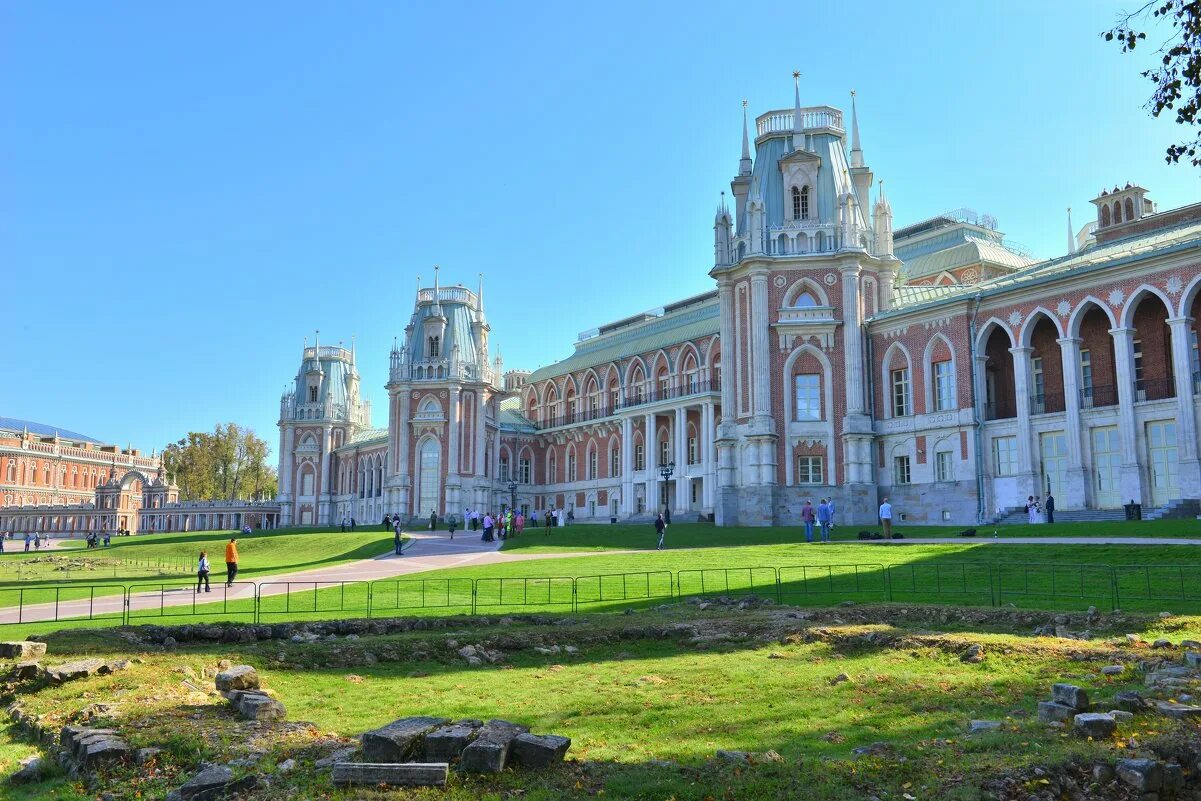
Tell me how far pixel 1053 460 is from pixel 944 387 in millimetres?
6593

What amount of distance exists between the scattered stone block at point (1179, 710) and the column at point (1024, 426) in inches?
1390

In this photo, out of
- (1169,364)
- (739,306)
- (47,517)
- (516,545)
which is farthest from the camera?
(47,517)

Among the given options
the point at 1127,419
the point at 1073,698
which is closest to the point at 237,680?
the point at 1073,698

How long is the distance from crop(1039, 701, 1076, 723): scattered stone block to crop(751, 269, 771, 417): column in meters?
40.9

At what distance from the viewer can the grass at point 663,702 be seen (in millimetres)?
8586

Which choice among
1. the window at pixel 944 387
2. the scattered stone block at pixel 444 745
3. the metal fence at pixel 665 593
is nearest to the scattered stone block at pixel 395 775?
the scattered stone block at pixel 444 745

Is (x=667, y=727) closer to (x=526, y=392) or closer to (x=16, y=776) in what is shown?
(x=16, y=776)

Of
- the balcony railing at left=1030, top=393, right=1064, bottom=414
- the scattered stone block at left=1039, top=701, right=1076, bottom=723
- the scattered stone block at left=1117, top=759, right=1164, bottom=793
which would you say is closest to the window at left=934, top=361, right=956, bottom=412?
the balcony railing at left=1030, top=393, right=1064, bottom=414

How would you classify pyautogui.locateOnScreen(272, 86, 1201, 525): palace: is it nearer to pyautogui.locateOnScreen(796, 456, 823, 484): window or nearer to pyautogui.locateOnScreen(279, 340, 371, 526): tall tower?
pyautogui.locateOnScreen(796, 456, 823, 484): window

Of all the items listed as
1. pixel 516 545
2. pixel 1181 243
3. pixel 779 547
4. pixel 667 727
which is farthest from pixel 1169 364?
pixel 667 727

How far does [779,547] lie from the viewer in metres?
36.1

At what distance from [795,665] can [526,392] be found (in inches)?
3196

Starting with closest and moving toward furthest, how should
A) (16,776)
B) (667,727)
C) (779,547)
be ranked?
(16,776) < (667,727) < (779,547)

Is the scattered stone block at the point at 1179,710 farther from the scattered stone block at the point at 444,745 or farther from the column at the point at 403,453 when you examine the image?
the column at the point at 403,453
